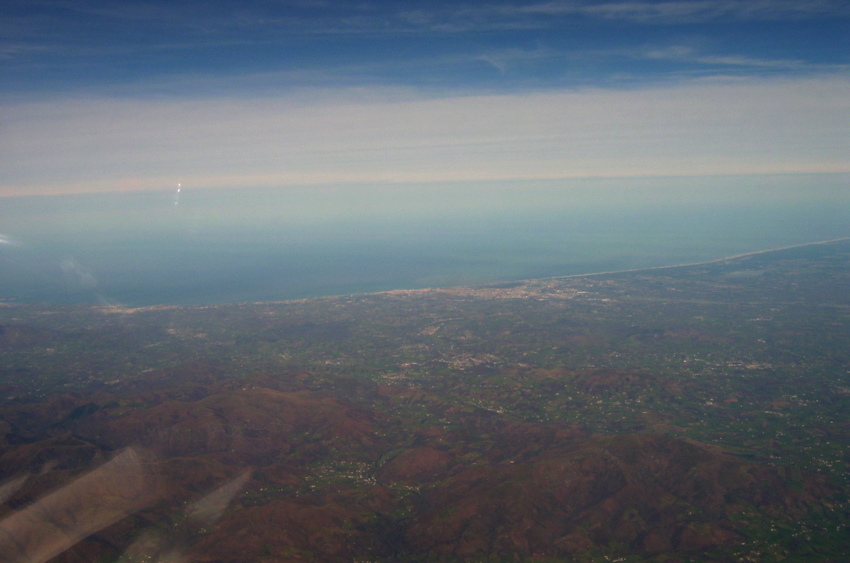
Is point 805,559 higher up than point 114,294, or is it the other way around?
point 114,294

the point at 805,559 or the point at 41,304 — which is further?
the point at 41,304

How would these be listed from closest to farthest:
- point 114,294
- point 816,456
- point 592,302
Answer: point 816,456 → point 592,302 → point 114,294

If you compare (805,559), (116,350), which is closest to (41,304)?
(116,350)

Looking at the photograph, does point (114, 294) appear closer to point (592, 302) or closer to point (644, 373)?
point (592, 302)

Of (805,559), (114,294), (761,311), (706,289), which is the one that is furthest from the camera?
(114,294)

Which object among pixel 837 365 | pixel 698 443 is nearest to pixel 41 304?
pixel 698 443

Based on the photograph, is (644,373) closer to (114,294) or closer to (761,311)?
(761,311)
